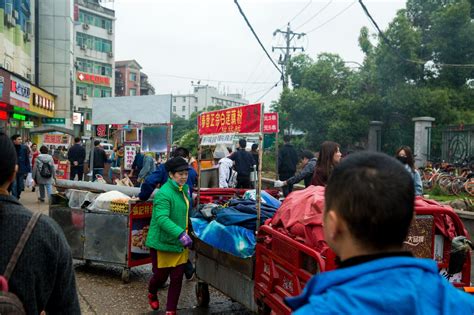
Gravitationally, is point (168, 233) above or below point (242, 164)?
below

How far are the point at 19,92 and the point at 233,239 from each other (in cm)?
1629

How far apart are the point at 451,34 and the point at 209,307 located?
16519mm

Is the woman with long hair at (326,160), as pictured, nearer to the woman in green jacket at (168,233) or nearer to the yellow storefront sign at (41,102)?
the woman in green jacket at (168,233)

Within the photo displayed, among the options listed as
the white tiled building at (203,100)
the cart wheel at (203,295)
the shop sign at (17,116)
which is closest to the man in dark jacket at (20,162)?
the cart wheel at (203,295)

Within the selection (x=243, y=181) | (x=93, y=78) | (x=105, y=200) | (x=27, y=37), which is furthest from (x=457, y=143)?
(x=93, y=78)

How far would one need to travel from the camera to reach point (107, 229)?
6.13 metres

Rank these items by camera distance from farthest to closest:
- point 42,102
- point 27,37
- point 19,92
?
point 27,37
point 42,102
point 19,92

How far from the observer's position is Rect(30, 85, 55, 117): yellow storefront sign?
69.4 feet

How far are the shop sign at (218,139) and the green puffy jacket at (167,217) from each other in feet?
2.54

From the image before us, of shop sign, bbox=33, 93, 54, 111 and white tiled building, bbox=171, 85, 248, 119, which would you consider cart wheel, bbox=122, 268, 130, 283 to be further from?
white tiled building, bbox=171, 85, 248, 119

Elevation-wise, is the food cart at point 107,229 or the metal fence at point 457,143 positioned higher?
the metal fence at point 457,143

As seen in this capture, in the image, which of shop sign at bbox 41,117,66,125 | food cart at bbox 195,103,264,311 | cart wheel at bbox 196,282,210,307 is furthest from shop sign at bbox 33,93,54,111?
A: cart wheel at bbox 196,282,210,307

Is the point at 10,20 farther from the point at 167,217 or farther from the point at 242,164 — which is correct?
the point at 167,217

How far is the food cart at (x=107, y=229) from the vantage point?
19.8ft
